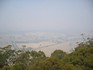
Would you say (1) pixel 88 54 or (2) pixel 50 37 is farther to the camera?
(2) pixel 50 37

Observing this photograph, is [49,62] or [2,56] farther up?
[49,62]

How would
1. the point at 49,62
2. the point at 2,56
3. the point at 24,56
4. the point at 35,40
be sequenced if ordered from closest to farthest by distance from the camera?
the point at 49,62
the point at 24,56
the point at 2,56
the point at 35,40

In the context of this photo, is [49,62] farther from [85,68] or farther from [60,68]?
[85,68]

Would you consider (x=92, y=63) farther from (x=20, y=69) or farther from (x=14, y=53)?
(x=14, y=53)

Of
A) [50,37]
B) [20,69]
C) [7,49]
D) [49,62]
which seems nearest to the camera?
[49,62]

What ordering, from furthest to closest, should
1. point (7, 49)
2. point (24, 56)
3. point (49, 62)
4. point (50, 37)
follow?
point (50, 37)
point (7, 49)
point (24, 56)
point (49, 62)

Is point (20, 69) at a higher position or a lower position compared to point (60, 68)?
lower

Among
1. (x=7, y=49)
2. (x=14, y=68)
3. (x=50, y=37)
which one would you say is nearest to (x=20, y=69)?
(x=14, y=68)

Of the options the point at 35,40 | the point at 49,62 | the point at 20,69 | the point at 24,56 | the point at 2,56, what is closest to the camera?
the point at 49,62

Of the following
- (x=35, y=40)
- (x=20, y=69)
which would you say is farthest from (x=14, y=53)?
(x=35, y=40)
